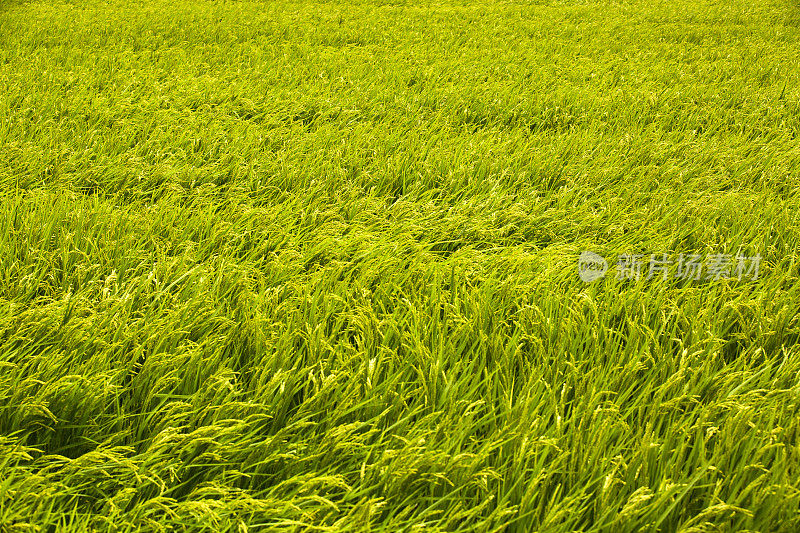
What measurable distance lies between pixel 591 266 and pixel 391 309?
2.54 feet

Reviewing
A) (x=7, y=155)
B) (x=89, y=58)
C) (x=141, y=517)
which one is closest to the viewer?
(x=141, y=517)

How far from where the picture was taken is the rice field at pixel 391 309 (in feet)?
4.17

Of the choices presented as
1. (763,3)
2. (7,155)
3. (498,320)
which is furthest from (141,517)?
(763,3)

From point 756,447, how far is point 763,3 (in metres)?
12.7

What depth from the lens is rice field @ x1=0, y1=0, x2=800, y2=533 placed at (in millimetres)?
1271

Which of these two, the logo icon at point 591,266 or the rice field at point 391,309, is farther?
the logo icon at point 591,266

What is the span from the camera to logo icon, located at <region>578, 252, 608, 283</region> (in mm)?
2131

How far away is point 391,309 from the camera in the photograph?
194 centimetres

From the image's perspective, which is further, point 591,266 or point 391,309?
point 591,266

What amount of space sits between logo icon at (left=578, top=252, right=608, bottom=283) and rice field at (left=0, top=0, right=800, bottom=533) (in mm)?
22

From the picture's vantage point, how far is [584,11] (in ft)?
30.6

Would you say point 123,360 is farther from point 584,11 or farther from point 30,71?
point 584,11

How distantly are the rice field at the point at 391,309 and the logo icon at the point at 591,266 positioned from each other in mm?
22

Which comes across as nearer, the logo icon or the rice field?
the rice field
